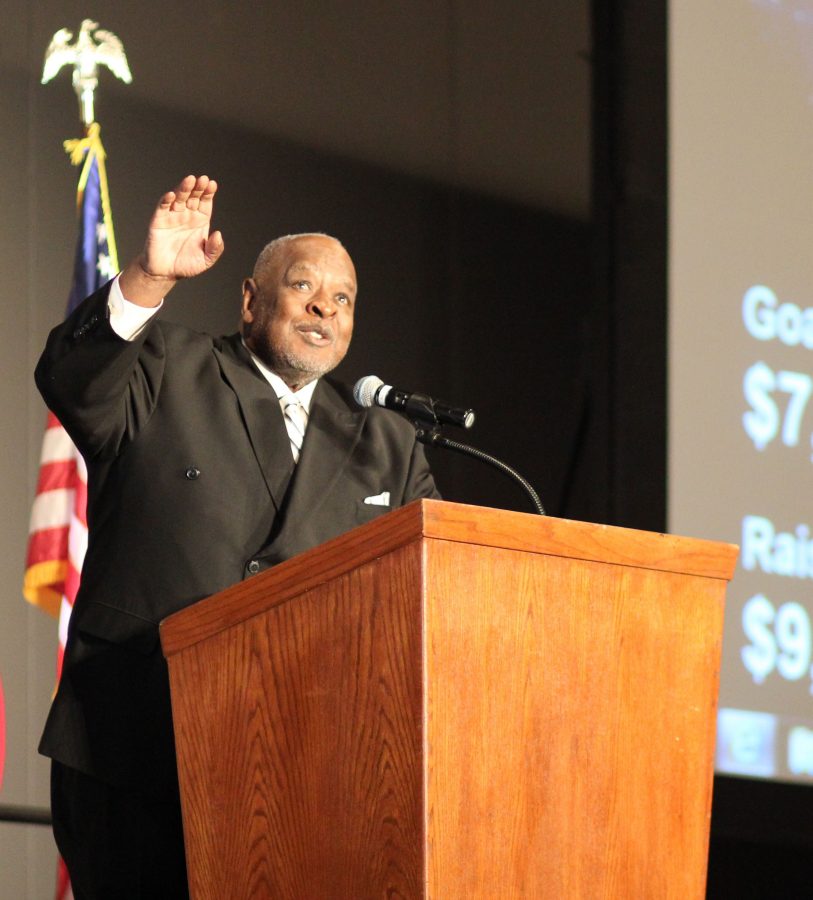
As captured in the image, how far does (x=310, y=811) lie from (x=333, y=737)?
0.10 metres

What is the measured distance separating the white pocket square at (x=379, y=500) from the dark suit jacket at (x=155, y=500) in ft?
0.03

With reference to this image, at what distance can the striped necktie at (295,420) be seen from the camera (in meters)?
2.37

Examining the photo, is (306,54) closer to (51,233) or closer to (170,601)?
(51,233)

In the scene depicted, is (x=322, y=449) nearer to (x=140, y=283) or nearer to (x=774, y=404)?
(x=140, y=283)

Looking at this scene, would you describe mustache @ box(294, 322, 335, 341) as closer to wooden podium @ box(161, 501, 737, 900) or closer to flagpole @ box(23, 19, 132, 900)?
wooden podium @ box(161, 501, 737, 900)

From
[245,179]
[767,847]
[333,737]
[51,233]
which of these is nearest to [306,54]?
[245,179]

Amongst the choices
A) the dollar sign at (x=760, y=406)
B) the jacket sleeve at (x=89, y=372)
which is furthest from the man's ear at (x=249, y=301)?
the dollar sign at (x=760, y=406)

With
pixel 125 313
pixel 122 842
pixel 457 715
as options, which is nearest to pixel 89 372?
pixel 125 313

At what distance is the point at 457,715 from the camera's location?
1.50 meters

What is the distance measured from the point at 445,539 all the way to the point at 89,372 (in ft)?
2.55

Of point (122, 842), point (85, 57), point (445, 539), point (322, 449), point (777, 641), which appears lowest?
point (122, 842)

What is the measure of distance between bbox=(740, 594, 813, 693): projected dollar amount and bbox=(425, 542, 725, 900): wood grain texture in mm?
2116

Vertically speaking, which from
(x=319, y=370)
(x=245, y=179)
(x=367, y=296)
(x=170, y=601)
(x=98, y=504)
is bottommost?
(x=170, y=601)

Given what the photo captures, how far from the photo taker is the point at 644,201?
4418mm
